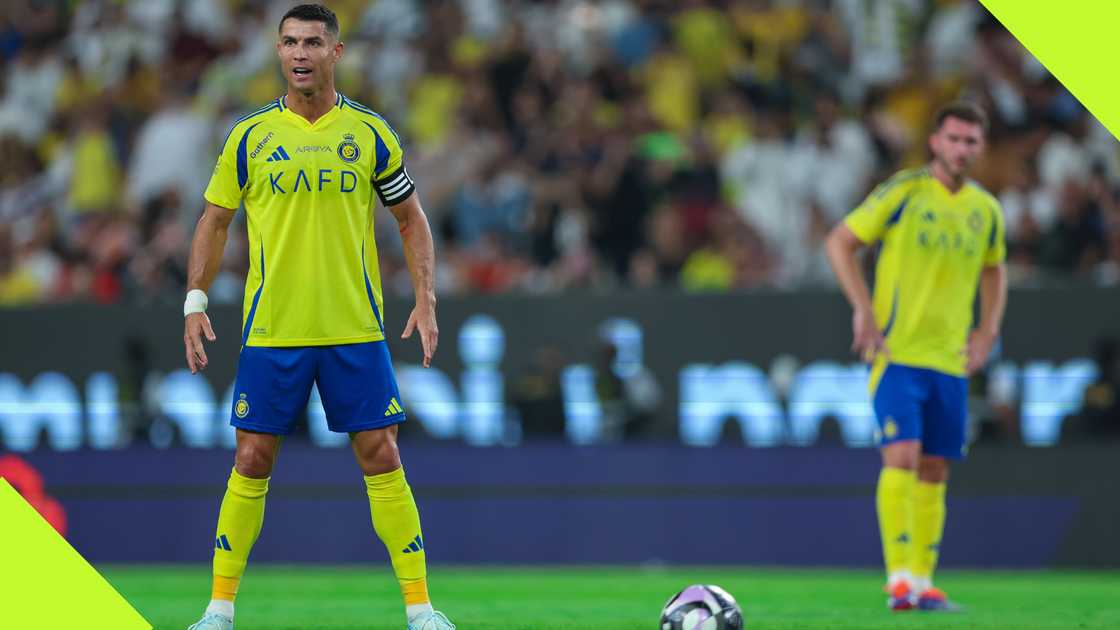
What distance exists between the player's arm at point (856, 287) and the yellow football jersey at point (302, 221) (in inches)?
127

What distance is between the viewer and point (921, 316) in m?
9.89

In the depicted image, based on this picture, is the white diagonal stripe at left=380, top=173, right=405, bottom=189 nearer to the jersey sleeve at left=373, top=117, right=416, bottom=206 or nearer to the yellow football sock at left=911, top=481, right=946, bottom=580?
the jersey sleeve at left=373, top=117, right=416, bottom=206

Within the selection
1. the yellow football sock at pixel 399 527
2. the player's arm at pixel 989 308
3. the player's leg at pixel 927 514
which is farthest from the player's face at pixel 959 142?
the yellow football sock at pixel 399 527

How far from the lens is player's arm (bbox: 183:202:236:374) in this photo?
7.52m

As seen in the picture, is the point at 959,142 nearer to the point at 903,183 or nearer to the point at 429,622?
the point at 903,183

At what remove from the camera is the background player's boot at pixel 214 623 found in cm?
732

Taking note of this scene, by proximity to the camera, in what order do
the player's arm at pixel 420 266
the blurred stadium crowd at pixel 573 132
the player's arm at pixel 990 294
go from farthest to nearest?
1. the blurred stadium crowd at pixel 573 132
2. the player's arm at pixel 990 294
3. the player's arm at pixel 420 266

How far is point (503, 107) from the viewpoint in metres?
16.9

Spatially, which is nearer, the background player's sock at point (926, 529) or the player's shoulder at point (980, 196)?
the background player's sock at point (926, 529)

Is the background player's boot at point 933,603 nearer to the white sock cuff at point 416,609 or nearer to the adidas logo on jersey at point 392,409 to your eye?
the white sock cuff at point 416,609

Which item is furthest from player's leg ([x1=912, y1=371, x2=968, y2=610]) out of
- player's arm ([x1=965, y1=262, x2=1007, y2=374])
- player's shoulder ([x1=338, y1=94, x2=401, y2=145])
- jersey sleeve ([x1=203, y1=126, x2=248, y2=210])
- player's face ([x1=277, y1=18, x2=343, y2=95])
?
jersey sleeve ([x1=203, y1=126, x2=248, y2=210])

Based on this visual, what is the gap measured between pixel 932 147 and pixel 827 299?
3.85 meters

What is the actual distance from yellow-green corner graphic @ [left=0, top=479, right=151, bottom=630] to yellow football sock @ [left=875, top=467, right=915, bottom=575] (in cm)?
396

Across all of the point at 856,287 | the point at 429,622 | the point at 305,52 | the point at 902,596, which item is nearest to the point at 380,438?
the point at 429,622
